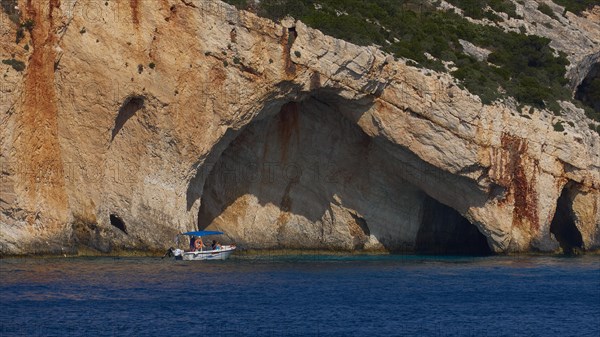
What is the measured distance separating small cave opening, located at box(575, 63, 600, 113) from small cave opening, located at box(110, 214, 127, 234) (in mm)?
27243

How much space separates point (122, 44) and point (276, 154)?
9333 millimetres

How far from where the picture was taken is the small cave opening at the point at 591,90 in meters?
67.1

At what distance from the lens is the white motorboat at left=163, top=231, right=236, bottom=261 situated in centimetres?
5144

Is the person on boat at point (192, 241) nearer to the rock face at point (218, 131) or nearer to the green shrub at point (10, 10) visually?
the rock face at point (218, 131)

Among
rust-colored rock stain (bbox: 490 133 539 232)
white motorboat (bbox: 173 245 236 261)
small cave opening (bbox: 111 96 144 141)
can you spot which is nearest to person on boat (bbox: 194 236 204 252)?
white motorboat (bbox: 173 245 236 261)

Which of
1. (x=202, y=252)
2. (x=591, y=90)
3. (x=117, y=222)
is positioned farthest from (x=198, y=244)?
(x=591, y=90)

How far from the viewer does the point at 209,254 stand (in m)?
52.6

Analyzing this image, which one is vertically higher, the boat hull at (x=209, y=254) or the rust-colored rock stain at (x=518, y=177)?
the rust-colored rock stain at (x=518, y=177)

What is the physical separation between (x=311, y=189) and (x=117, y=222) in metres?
9.21

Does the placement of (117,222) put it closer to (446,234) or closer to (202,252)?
(202,252)

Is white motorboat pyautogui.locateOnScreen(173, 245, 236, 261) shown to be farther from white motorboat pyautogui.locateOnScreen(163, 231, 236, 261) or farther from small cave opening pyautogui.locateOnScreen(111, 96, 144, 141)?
small cave opening pyautogui.locateOnScreen(111, 96, 144, 141)

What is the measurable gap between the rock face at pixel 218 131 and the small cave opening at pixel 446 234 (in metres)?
2.63

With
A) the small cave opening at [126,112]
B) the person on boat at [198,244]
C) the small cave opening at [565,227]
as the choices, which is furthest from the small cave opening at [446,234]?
the small cave opening at [126,112]

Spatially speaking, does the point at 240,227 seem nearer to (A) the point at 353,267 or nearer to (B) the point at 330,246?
(B) the point at 330,246
